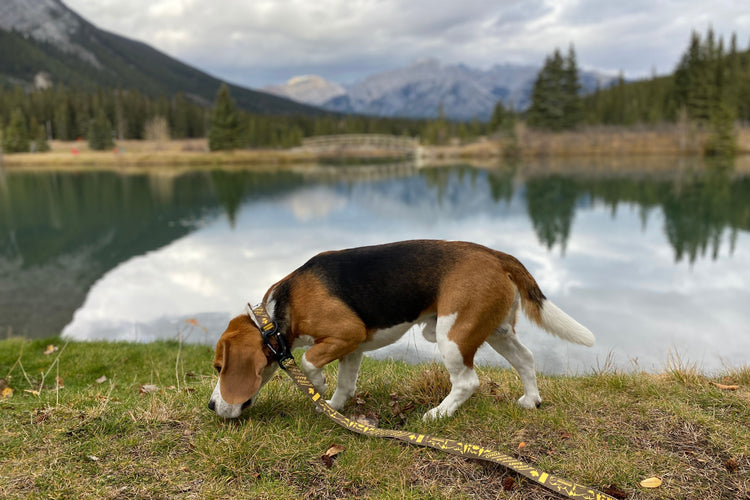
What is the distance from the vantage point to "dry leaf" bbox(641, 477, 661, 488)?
120 inches

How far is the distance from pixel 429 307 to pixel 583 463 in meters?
1.42

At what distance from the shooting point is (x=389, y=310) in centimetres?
379

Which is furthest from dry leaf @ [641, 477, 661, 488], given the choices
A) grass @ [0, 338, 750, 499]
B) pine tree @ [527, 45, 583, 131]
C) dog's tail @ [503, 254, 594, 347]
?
pine tree @ [527, 45, 583, 131]

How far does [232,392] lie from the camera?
3619mm

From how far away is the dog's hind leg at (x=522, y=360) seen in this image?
4.08m

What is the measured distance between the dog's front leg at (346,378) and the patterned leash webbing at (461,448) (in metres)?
0.40


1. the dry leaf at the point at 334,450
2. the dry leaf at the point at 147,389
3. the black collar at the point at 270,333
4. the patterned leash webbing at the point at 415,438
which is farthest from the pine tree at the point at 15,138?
the dry leaf at the point at 334,450

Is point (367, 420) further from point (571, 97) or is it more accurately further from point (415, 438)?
point (571, 97)

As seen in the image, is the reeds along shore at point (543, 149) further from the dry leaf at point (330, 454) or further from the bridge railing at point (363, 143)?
the dry leaf at point (330, 454)

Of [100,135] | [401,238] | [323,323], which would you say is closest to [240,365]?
[323,323]

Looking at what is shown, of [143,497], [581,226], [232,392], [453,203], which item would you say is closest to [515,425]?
[232,392]

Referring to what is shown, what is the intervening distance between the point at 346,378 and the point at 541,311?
1649 mm

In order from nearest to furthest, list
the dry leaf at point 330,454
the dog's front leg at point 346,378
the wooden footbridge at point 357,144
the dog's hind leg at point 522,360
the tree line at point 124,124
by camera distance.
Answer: the dry leaf at point 330,454
the dog's hind leg at point 522,360
the dog's front leg at point 346,378
the wooden footbridge at point 357,144
the tree line at point 124,124

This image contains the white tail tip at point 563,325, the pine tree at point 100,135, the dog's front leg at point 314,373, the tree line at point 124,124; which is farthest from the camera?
the pine tree at point 100,135
